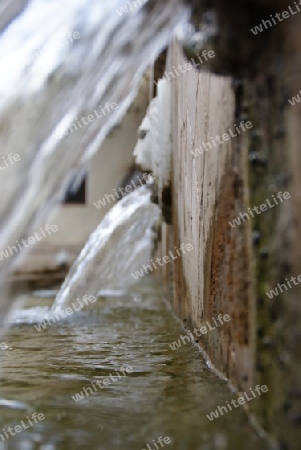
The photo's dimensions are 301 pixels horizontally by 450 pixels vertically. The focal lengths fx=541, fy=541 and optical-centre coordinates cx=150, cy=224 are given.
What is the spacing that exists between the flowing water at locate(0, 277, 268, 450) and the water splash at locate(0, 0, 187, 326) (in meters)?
0.43

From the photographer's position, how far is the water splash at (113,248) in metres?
4.31

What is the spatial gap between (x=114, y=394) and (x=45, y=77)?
1188mm

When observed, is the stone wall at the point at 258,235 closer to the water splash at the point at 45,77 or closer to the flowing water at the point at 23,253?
the flowing water at the point at 23,253

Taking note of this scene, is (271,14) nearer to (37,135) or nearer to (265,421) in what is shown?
(265,421)

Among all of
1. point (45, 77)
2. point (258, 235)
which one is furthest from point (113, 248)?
point (258, 235)

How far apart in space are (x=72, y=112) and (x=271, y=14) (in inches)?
44.0

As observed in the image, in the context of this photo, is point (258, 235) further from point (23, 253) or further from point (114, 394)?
point (23, 253)

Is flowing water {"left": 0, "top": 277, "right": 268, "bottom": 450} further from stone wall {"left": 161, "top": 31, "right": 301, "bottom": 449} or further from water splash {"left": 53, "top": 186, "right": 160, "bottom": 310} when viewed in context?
water splash {"left": 53, "top": 186, "right": 160, "bottom": 310}

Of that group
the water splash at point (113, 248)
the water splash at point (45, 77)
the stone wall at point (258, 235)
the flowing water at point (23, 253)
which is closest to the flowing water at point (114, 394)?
the flowing water at point (23, 253)

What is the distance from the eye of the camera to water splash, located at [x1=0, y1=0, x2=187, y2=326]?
79.7 inches

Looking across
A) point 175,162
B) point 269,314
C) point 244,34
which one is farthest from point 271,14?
point 175,162

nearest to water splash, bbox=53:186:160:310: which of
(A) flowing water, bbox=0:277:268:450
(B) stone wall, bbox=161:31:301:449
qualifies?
(A) flowing water, bbox=0:277:268:450

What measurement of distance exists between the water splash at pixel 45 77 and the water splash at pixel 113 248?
2033 mm

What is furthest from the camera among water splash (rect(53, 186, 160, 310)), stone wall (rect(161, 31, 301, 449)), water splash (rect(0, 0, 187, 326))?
water splash (rect(53, 186, 160, 310))
